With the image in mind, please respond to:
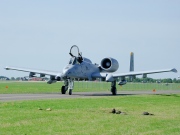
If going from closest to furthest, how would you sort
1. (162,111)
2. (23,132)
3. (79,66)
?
(23,132) < (162,111) < (79,66)

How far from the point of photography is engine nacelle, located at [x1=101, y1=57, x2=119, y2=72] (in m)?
53.7

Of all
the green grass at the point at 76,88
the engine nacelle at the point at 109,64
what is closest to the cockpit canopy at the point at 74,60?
the engine nacelle at the point at 109,64

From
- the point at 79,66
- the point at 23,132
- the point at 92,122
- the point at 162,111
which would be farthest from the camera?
the point at 79,66

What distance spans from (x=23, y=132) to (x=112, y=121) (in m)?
4.86

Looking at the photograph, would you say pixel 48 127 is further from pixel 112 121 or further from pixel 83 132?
pixel 112 121

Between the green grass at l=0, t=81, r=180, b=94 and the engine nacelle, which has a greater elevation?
the engine nacelle

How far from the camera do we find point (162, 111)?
24969 millimetres

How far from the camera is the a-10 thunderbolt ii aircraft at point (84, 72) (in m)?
47.8

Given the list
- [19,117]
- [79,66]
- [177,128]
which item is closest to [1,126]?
[19,117]

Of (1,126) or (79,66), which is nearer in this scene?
(1,126)

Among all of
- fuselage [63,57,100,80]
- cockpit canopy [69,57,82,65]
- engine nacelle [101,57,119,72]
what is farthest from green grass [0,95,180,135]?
engine nacelle [101,57,119,72]

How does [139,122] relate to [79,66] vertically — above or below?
below

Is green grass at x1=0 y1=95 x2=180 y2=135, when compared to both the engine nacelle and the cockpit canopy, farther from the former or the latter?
the engine nacelle

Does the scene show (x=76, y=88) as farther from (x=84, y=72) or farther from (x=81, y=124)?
(x=81, y=124)
